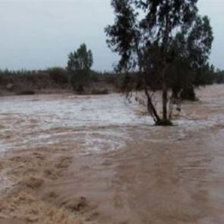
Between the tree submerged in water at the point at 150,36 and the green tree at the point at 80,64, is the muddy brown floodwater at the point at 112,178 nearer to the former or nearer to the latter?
the tree submerged in water at the point at 150,36

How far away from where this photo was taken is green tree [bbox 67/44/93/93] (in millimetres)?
52812

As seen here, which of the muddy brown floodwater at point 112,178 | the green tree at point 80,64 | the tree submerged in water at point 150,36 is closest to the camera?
the muddy brown floodwater at point 112,178

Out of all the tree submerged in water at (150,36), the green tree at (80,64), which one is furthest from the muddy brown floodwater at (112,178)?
the green tree at (80,64)

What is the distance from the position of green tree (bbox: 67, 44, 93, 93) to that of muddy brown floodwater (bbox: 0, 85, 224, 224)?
37.4m

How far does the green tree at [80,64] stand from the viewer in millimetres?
52812

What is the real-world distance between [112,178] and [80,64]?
149 ft

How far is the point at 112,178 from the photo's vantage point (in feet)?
28.8

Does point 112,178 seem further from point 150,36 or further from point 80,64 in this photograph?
point 80,64

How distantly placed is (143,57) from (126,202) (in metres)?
12.0

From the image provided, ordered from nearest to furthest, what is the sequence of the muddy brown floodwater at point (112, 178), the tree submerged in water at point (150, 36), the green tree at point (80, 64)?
the muddy brown floodwater at point (112, 178), the tree submerged in water at point (150, 36), the green tree at point (80, 64)

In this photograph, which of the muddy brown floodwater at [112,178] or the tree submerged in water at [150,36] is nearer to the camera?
the muddy brown floodwater at [112,178]

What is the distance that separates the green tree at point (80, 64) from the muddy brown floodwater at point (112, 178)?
37.4m

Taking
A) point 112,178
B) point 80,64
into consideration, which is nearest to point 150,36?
point 112,178

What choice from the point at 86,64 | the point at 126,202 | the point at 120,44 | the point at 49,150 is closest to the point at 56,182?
the point at 126,202
